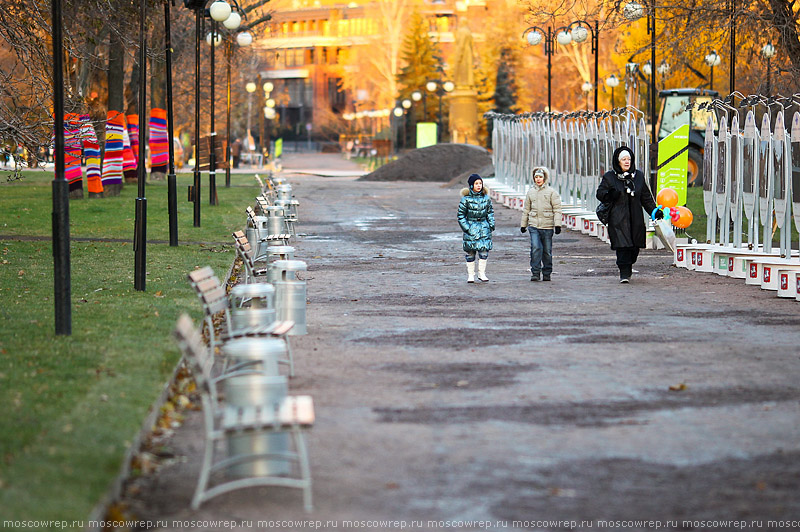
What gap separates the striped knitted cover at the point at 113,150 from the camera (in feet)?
120

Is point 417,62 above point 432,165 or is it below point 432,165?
above

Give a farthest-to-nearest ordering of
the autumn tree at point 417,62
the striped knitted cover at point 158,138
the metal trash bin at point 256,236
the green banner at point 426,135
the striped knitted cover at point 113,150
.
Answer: the autumn tree at point 417,62, the green banner at point 426,135, the striped knitted cover at point 158,138, the striped knitted cover at point 113,150, the metal trash bin at point 256,236

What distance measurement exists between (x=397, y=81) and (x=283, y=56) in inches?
2015

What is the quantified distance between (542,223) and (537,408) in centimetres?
906

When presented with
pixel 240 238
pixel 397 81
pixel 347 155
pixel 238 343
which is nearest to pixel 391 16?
pixel 397 81

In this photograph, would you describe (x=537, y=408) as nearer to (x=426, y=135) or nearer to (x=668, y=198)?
(x=668, y=198)

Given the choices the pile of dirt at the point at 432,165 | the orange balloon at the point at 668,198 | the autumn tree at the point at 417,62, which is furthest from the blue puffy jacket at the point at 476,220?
the autumn tree at the point at 417,62

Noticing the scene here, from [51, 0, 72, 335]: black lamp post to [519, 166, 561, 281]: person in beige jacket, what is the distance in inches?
305

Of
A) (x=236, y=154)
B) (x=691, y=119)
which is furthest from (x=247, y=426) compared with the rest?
(x=236, y=154)

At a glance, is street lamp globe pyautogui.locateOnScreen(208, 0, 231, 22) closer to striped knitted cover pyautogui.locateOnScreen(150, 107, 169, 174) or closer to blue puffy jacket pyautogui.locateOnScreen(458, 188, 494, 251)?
blue puffy jacket pyautogui.locateOnScreen(458, 188, 494, 251)

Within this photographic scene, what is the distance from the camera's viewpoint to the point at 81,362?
10148 mm

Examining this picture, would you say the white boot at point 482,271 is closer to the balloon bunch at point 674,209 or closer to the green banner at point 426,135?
the balloon bunch at point 674,209

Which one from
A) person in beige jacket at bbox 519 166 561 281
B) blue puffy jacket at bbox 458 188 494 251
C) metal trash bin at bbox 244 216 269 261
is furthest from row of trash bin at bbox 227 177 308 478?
person in beige jacket at bbox 519 166 561 281

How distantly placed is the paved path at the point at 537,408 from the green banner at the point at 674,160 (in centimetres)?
617
